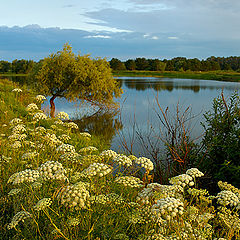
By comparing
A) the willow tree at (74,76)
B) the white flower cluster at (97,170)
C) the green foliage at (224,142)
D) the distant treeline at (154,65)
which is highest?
the distant treeline at (154,65)

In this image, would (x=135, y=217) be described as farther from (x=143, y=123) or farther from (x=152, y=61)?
(x=152, y=61)

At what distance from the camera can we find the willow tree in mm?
18250

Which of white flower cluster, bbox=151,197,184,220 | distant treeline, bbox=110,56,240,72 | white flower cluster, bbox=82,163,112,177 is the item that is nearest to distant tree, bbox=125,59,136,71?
distant treeline, bbox=110,56,240,72

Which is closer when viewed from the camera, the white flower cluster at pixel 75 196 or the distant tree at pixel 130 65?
the white flower cluster at pixel 75 196

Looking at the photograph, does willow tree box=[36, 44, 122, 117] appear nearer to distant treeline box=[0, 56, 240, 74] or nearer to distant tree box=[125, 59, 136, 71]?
distant treeline box=[0, 56, 240, 74]

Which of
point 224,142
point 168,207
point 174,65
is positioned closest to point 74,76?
point 224,142

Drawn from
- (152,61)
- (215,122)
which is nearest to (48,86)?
(215,122)

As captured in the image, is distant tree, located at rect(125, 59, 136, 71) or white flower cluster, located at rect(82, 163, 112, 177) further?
distant tree, located at rect(125, 59, 136, 71)

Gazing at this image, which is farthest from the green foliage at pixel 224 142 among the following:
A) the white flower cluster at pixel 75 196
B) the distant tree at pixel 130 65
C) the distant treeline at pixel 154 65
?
the distant tree at pixel 130 65

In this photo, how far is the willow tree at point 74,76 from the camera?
18.2 metres

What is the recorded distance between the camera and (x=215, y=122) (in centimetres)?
666

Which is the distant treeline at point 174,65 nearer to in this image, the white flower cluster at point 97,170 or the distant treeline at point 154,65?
the distant treeline at point 154,65

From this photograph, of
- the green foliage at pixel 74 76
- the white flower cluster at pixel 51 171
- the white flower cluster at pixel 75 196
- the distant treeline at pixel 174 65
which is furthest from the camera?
the distant treeline at pixel 174 65

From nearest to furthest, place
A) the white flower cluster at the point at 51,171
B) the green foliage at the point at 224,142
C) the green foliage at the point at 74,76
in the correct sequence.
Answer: the white flower cluster at the point at 51,171
the green foliage at the point at 224,142
the green foliage at the point at 74,76
